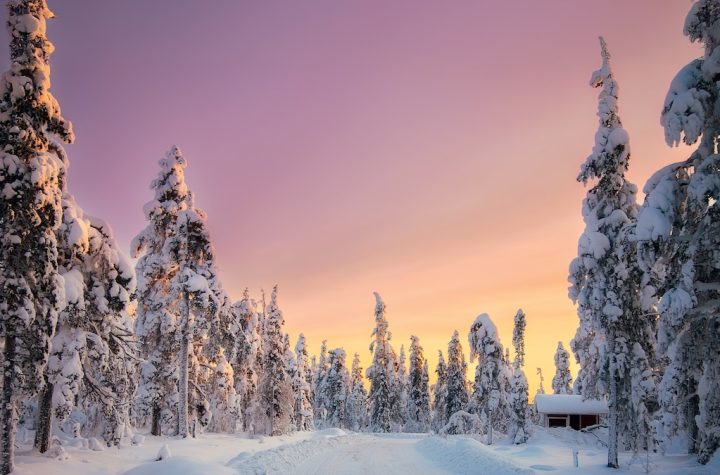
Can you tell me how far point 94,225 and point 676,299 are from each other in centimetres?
1888

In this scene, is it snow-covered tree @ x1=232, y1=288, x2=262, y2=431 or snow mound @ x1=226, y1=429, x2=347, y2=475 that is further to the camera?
snow-covered tree @ x1=232, y1=288, x2=262, y2=431

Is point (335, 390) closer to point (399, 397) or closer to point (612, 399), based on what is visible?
point (399, 397)

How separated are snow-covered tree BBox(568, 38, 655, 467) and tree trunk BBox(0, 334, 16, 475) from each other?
21.6 meters

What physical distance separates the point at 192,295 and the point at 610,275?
21061 mm

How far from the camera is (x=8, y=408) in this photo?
1300cm

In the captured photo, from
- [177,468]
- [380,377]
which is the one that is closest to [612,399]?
[177,468]

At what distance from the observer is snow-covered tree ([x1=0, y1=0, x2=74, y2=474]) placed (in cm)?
1298

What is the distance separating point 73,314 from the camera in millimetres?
15695

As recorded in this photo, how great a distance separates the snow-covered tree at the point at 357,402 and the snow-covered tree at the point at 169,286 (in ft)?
200

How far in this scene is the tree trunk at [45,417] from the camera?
1502 centimetres

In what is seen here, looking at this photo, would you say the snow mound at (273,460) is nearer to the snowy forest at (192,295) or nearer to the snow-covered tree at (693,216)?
the snowy forest at (192,295)

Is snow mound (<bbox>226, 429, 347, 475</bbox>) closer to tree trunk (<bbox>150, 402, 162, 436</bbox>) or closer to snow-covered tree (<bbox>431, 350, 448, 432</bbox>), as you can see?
tree trunk (<bbox>150, 402, 162, 436</bbox>)

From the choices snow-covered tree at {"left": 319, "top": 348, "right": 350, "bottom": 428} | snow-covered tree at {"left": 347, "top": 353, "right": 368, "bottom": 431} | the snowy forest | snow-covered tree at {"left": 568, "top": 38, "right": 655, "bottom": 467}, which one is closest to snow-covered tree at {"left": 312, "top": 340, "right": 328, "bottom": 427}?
snow-covered tree at {"left": 347, "top": 353, "right": 368, "bottom": 431}

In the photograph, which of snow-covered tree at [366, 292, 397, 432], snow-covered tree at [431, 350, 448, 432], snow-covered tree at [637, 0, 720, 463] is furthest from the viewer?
snow-covered tree at [431, 350, 448, 432]
